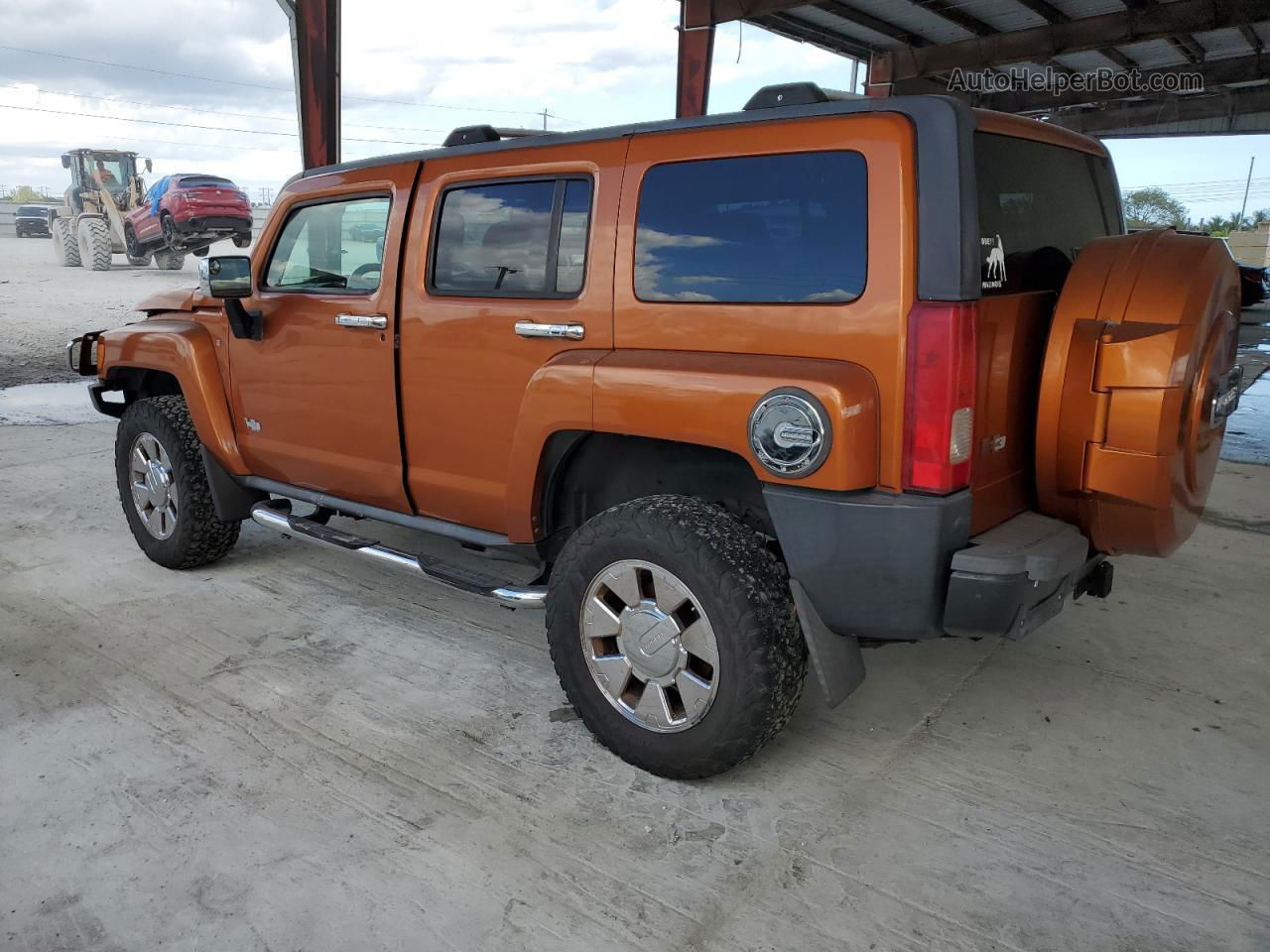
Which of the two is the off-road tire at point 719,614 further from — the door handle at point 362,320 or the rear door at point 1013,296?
the door handle at point 362,320

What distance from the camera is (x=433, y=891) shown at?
2400 millimetres

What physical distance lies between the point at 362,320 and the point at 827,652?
6.88ft

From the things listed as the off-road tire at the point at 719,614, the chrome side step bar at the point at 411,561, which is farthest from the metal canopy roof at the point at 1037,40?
the off-road tire at the point at 719,614

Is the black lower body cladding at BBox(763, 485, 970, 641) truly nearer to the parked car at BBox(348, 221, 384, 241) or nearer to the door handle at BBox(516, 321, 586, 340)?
the door handle at BBox(516, 321, 586, 340)

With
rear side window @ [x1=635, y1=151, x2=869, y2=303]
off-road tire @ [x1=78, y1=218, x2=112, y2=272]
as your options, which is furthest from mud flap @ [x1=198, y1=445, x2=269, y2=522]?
off-road tire @ [x1=78, y1=218, x2=112, y2=272]

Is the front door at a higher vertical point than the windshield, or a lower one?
lower

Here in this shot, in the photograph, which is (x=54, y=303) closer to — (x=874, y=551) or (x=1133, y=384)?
(x=874, y=551)

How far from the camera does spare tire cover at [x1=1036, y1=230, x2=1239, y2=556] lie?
2465 mm

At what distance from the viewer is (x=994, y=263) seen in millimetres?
2586

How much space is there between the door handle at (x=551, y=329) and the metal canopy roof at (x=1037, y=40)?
8.74 meters

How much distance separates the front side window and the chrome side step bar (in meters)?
0.97

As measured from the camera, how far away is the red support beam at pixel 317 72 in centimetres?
889

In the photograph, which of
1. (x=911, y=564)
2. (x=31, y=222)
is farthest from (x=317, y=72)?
(x=31, y=222)

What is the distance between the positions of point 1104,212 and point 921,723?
186 cm
